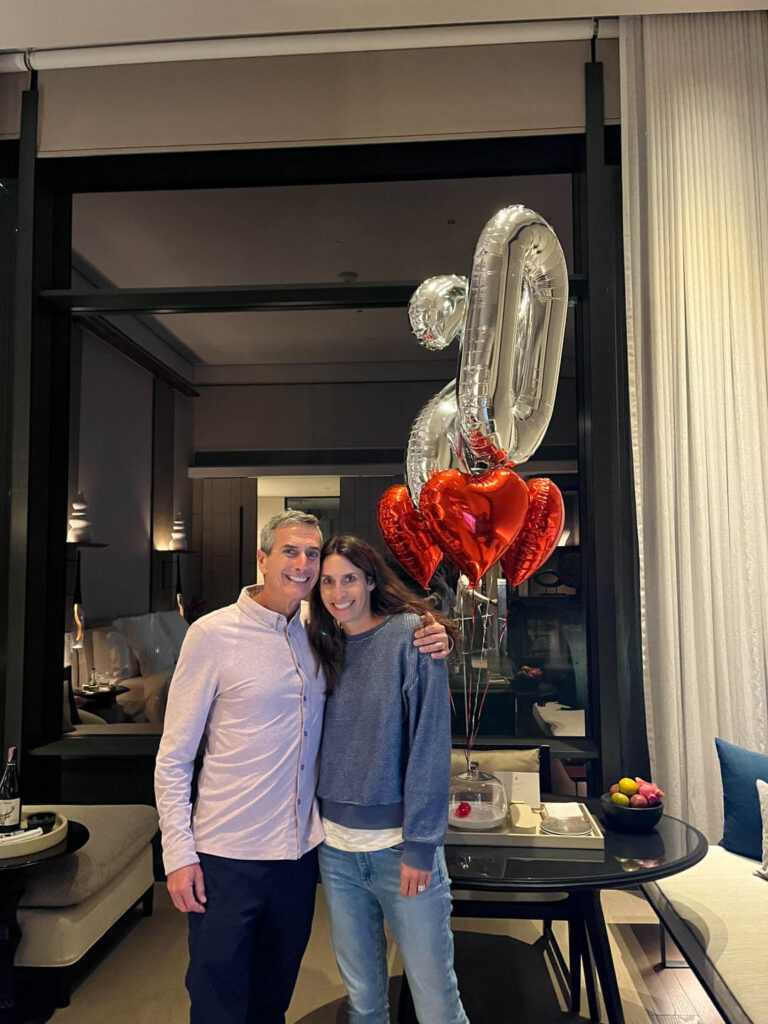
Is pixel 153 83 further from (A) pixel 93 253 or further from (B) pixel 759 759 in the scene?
(B) pixel 759 759

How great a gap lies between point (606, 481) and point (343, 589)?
1391 mm

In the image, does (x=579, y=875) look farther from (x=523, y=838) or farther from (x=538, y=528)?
(x=538, y=528)

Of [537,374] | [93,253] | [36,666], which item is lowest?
[36,666]

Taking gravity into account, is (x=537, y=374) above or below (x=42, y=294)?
below

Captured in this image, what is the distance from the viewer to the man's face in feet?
5.53

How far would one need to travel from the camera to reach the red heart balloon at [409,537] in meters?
2.30

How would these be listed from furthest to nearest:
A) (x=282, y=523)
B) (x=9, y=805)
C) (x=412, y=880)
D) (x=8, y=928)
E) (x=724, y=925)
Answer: (x=9, y=805) < (x=8, y=928) < (x=724, y=925) < (x=282, y=523) < (x=412, y=880)

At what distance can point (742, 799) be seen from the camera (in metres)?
2.33

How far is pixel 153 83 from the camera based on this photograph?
296 cm

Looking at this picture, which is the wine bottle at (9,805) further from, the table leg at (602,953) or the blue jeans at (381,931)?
the table leg at (602,953)

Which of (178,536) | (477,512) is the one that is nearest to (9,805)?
(178,536)

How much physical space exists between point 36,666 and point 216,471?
3.24ft

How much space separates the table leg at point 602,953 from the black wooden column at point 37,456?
202 centimetres

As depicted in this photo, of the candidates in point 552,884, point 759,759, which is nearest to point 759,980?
point 552,884
